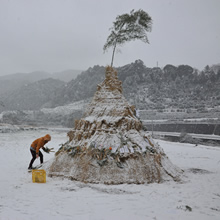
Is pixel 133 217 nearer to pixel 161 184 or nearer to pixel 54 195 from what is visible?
pixel 54 195

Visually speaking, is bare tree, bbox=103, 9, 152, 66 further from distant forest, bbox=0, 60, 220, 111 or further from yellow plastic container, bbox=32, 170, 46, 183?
distant forest, bbox=0, 60, 220, 111

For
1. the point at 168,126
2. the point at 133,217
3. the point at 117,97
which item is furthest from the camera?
the point at 168,126

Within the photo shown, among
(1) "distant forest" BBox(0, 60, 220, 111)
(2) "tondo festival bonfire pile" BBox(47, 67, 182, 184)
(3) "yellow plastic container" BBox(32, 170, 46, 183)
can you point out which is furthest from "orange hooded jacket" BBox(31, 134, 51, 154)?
(1) "distant forest" BBox(0, 60, 220, 111)

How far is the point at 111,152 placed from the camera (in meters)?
5.30

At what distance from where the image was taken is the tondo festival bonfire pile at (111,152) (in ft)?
16.8

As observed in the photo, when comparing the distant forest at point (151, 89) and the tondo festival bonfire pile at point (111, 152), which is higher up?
the distant forest at point (151, 89)

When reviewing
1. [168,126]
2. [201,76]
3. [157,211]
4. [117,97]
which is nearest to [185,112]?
[168,126]

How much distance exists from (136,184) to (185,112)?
82.9 ft

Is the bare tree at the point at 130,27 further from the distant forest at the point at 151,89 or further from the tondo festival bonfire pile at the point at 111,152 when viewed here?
the distant forest at the point at 151,89

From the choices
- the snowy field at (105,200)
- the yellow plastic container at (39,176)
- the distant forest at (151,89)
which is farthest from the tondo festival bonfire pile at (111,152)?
the distant forest at (151,89)

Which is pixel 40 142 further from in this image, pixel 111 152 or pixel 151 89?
pixel 151 89

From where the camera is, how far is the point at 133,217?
10.0ft

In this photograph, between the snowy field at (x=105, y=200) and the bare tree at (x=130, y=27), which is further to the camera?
the bare tree at (x=130, y=27)

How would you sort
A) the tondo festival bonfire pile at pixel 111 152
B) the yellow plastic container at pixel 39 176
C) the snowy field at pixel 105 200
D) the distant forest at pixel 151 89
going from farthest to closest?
1. the distant forest at pixel 151 89
2. the tondo festival bonfire pile at pixel 111 152
3. the yellow plastic container at pixel 39 176
4. the snowy field at pixel 105 200
